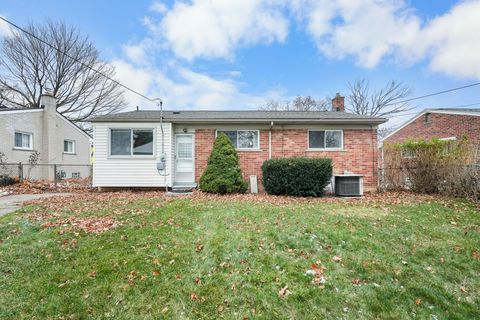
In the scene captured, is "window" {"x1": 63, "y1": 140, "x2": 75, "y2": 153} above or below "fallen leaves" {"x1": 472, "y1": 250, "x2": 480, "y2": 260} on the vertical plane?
above

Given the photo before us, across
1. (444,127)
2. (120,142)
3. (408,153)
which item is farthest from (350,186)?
(444,127)

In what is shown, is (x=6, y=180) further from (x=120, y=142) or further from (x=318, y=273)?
(x=318, y=273)

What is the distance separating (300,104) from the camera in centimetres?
3309

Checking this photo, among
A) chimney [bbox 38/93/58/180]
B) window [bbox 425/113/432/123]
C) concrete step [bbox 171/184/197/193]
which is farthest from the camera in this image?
window [bbox 425/113/432/123]

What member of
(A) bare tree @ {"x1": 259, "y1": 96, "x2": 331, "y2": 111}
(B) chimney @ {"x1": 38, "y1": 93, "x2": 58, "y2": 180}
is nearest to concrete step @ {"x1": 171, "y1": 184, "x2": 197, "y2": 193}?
(B) chimney @ {"x1": 38, "y1": 93, "x2": 58, "y2": 180}

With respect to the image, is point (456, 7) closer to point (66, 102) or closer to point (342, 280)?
point (342, 280)

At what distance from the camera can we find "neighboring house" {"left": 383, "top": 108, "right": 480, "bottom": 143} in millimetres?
15523

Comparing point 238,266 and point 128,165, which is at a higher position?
point 128,165

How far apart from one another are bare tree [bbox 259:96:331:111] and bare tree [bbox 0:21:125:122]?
17.3 m

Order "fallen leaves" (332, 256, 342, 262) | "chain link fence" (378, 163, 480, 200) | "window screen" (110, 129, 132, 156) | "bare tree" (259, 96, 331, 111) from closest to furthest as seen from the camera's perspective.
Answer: "fallen leaves" (332, 256, 342, 262) → "chain link fence" (378, 163, 480, 200) → "window screen" (110, 129, 132, 156) → "bare tree" (259, 96, 331, 111)

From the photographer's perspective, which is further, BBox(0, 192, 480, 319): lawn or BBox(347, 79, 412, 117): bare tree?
BBox(347, 79, 412, 117): bare tree

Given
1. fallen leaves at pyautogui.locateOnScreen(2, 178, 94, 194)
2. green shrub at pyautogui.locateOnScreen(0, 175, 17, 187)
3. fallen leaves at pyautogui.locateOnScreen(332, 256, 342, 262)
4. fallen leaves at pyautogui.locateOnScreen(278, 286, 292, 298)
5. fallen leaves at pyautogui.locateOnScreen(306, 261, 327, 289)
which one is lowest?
fallen leaves at pyautogui.locateOnScreen(278, 286, 292, 298)

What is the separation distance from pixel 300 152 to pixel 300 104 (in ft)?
77.0

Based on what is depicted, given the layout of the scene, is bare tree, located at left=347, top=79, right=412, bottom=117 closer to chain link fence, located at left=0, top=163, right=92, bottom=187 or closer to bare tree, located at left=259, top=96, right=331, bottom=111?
bare tree, located at left=259, top=96, right=331, bottom=111
